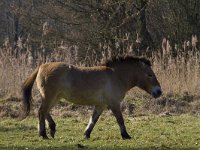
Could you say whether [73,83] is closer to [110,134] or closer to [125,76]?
[125,76]

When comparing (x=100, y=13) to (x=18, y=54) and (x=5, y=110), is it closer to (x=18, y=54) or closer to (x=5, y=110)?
(x=18, y=54)

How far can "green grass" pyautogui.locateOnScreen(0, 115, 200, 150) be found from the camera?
8.86 metres

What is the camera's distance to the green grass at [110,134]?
8.86m

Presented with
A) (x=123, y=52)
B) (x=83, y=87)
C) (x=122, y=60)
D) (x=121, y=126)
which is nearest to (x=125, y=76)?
(x=122, y=60)

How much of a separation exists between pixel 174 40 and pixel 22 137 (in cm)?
1186

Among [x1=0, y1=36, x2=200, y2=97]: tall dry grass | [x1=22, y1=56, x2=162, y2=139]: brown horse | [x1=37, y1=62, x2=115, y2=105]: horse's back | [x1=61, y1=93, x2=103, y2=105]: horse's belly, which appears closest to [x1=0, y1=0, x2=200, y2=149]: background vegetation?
[x1=0, y1=36, x2=200, y2=97]: tall dry grass

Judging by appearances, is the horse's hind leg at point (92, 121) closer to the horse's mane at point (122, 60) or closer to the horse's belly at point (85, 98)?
the horse's belly at point (85, 98)

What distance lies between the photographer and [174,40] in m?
20.9

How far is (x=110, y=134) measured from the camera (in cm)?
1019

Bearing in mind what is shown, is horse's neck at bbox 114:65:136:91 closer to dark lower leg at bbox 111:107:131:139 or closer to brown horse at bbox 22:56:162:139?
brown horse at bbox 22:56:162:139

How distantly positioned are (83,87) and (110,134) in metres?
1.06

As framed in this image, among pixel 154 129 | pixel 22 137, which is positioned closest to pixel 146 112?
pixel 154 129

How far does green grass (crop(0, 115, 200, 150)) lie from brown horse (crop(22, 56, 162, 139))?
1.20 ft

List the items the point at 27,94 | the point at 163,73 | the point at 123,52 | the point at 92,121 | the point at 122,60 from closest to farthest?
the point at 92,121 < the point at 27,94 < the point at 122,60 < the point at 163,73 < the point at 123,52
